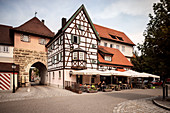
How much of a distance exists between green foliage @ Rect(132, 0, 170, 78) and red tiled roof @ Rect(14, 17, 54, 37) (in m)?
21.6

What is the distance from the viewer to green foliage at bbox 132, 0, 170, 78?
894 cm

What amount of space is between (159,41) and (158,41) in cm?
12

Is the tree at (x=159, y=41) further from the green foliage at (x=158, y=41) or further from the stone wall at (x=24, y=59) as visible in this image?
the stone wall at (x=24, y=59)

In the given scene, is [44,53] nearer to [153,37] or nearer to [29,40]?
[29,40]

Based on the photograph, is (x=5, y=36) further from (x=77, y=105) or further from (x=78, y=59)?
(x=77, y=105)

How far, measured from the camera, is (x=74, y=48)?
20734 millimetres

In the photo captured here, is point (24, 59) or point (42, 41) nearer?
point (24, 59)

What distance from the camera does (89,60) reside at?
72.4 feet

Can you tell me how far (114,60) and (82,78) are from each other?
8.92m

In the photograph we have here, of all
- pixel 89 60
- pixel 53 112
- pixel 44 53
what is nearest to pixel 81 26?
pixel 89 60

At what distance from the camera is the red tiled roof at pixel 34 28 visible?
25.2m

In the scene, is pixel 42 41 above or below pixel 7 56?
above

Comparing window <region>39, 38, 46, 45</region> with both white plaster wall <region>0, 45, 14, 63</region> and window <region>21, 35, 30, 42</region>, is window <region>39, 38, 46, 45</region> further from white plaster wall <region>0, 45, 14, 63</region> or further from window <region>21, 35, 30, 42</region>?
white plaster wall <region>0, 45, 14, 63</region>

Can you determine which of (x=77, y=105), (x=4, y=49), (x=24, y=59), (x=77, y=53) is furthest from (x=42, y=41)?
(x=77, y=105)
